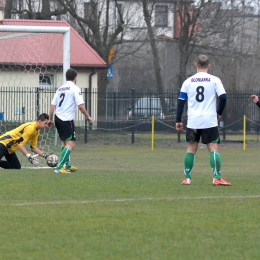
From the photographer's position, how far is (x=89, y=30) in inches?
1548

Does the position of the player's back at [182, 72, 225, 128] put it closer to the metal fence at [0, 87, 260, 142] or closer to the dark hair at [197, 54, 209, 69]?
the dark hair at [197, 54, 209, 69]

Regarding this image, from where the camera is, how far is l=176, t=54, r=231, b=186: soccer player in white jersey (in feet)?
35.4

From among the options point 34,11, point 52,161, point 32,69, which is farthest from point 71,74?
point 34,11

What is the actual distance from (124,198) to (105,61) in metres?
30.1

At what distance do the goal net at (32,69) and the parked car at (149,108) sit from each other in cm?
521

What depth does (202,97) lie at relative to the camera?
10836 mm

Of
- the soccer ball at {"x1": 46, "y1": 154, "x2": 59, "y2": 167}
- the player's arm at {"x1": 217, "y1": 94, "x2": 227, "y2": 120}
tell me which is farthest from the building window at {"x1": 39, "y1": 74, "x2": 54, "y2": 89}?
the player's arm at {"x1": 217, "y1": 94, "x2": 227, "y2": 120}

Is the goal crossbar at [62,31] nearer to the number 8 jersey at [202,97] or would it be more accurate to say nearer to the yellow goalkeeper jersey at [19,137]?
the yellow goalkeeper jersey at [19,137]

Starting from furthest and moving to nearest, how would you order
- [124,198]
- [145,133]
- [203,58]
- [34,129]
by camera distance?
[145,133], [34,129], [203,58], [124,198]

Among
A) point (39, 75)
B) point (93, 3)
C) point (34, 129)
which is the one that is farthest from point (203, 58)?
point (93, 3)

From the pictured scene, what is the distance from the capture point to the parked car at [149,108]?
31.8 m

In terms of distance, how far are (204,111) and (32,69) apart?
11618 millimetres

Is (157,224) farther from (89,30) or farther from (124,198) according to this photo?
(89,30)

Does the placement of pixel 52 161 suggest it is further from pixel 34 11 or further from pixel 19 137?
pixel 34 11
